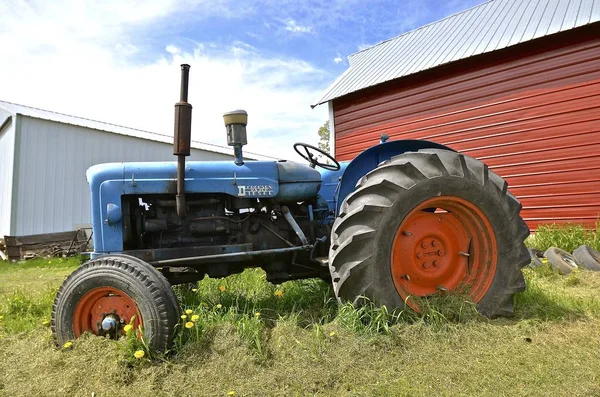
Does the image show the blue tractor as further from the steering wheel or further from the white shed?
the white shed

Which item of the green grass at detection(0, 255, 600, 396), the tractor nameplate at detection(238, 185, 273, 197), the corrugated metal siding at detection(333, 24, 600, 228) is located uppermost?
the corrugated metal siding at detection(333, 24, 600, 228)

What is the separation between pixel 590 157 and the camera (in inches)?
225

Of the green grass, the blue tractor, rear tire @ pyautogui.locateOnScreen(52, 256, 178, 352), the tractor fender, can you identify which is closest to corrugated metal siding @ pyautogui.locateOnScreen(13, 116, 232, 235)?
the green grass

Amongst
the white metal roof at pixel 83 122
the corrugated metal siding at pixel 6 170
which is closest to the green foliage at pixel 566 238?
the white metal roof at pixel 83 122

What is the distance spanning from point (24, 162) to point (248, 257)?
8627mm

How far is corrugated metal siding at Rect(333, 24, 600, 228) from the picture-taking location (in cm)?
575

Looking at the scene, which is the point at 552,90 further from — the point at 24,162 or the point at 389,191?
the point at 24,162

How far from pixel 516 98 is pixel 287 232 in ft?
16.7

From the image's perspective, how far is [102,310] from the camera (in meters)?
2.32

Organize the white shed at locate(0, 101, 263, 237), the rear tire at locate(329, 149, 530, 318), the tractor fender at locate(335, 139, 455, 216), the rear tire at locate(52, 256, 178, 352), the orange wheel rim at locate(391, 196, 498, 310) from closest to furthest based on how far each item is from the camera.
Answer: the rear tire at locate(52, 256, 178, 352) < the rear tire at locate(329, 149, 530, 318) < the orange wheel rim at locate(391, 196, 498, 310) < the tractor fender at locate(335, 139, 455, 216) < the white shed at locate(0, 101, 263, 237)

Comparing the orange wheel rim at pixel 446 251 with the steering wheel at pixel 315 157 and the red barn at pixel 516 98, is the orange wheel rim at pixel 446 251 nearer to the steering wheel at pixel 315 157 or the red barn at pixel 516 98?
the steering wheel at pixel 315 157

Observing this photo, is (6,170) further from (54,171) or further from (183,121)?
(183,121)

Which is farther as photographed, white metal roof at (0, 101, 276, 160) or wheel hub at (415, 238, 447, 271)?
white metal roof at (0, 101, 276, 160)

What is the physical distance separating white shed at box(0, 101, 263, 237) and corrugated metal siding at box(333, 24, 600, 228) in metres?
7.54
